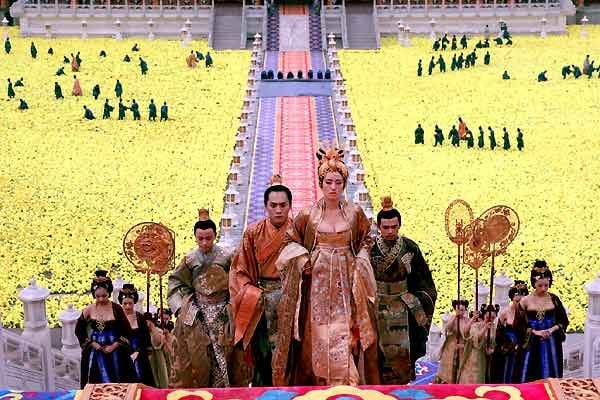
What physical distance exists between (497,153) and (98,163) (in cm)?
817

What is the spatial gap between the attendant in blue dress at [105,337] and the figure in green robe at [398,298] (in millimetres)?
2042

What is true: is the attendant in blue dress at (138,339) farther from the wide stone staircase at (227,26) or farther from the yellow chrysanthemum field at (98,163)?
the wide stone staircase at (227,26)

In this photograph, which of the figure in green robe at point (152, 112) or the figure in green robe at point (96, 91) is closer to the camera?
the figure in green robe at point (152, 112)

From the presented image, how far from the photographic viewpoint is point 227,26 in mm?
37594

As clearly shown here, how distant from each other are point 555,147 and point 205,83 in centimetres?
1061

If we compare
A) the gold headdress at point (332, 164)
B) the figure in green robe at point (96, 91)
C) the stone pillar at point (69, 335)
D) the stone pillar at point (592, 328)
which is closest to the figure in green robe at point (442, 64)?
the figure in green robe at point (96, 91)

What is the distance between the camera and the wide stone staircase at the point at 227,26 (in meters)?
36.1

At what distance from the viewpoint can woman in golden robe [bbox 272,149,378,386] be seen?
8219 millimetres

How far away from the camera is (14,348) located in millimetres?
9711

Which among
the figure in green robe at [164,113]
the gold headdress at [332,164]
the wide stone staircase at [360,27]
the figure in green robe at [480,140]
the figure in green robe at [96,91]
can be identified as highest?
the wide stone staircase at [360,27]

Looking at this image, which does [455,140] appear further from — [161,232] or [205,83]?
[161,232]

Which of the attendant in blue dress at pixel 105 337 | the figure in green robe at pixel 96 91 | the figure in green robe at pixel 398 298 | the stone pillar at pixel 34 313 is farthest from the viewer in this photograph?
the figure in green robe at pixel 96 91

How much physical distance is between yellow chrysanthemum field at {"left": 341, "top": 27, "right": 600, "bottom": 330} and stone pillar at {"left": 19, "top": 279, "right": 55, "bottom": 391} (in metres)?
5.44

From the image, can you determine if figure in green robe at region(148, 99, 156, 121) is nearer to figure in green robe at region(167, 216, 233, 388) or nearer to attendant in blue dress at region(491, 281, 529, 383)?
figure in green robe at region(167, 216, 233, 388)
